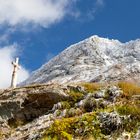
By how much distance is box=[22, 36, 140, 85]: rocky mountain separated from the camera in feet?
136

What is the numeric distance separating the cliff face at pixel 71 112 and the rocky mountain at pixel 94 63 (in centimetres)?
996

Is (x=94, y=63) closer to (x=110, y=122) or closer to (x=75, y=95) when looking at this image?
(x=75, y=95)

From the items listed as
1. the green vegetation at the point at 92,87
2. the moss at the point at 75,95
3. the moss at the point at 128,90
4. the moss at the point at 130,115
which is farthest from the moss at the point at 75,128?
the green vegetation at the point at 92,87

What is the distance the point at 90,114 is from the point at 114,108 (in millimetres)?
1345

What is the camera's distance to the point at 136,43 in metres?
49.1

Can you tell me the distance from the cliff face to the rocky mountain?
392 inches

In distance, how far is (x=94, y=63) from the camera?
4706cm

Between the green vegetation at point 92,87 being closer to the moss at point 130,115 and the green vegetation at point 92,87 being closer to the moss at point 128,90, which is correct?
the moss at point 128,90

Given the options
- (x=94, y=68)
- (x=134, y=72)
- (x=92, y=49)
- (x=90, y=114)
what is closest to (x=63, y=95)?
(x=90, y=114)

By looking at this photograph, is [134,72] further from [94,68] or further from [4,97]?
[4,97]

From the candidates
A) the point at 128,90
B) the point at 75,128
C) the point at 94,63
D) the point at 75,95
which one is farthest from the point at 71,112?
the point at 94,63

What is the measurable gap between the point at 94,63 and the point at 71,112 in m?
20.0

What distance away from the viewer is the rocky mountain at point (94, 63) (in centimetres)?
4141

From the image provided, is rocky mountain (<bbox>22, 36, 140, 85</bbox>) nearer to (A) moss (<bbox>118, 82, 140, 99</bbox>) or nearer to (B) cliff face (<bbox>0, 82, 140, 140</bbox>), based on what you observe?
(B) cliff face (<bbox>0, 82, 140, 140</bbox>)
